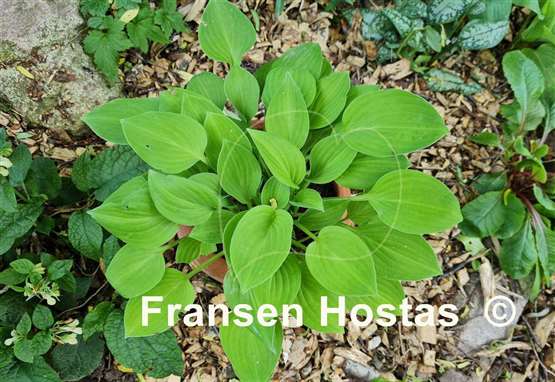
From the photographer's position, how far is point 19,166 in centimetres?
137

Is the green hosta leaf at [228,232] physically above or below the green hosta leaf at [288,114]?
below

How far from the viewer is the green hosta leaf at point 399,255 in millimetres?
1161

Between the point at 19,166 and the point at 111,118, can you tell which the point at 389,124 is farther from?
the point at 19,166

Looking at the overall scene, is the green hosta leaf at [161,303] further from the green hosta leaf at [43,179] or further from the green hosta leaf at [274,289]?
the green hosta leaf at [43,179]

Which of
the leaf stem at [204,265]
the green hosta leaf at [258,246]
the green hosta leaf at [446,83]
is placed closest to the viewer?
the green hosta leaf at [258,246]

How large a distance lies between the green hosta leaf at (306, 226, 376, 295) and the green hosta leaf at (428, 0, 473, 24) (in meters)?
0.99

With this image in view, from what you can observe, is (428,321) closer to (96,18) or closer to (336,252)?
(336,252)

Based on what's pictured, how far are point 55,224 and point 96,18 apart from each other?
574mm

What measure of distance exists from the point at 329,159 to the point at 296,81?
18 centimetres

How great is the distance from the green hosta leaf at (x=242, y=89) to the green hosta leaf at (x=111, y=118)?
0.65ft

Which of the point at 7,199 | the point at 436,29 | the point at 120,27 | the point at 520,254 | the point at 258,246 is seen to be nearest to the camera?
the point at 258,246

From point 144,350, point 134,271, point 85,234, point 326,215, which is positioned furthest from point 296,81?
point 144,350

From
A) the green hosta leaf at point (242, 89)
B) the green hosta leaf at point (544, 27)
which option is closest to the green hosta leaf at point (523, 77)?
the green hosta leaf at point (544, 27)

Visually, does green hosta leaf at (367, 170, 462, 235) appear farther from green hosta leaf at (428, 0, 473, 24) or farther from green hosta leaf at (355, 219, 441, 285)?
green hosta leaf at (428, 0, 473, 24)
